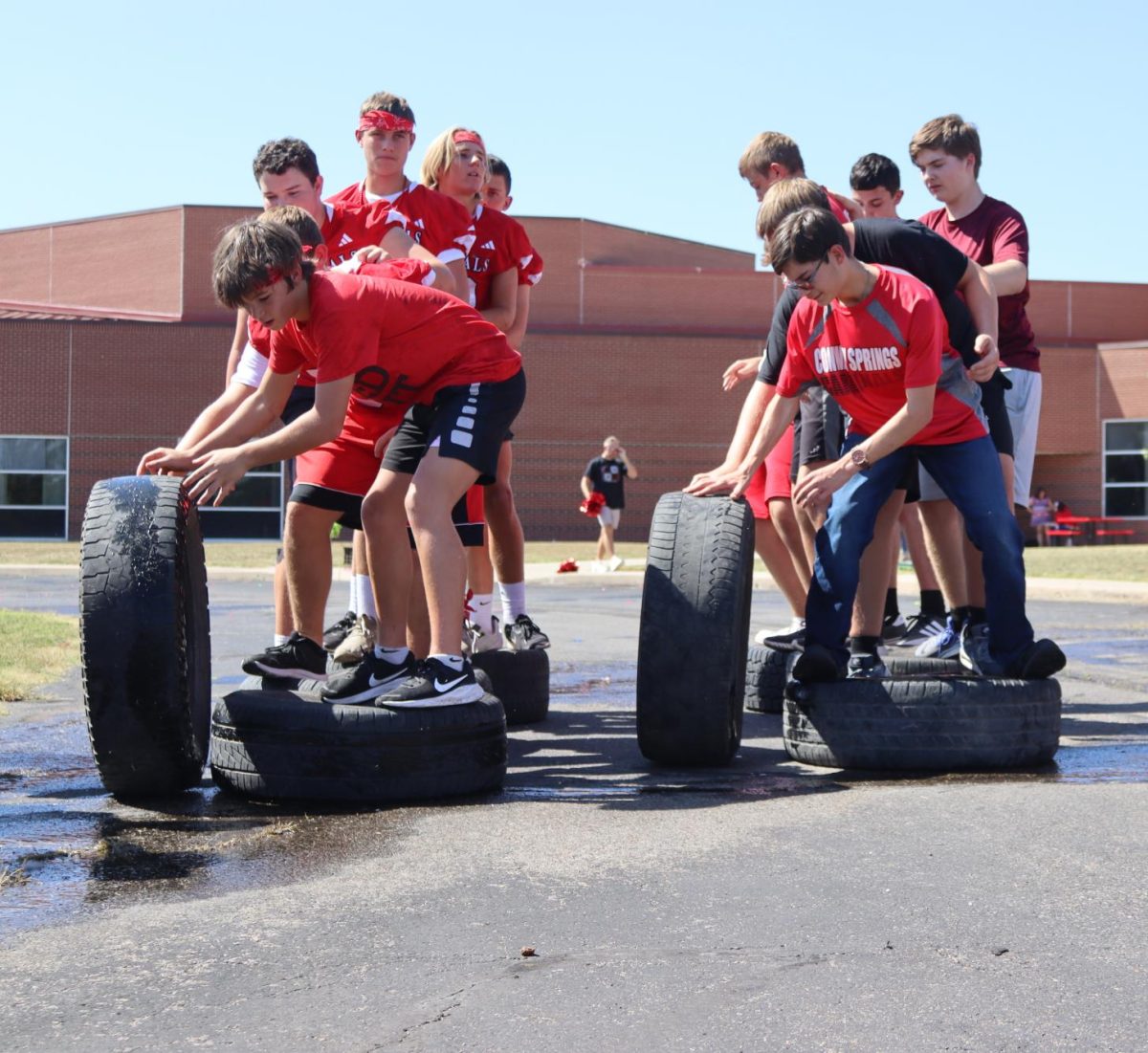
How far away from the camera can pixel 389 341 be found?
5012mm

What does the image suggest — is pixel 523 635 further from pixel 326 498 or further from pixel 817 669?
pixel 817 669

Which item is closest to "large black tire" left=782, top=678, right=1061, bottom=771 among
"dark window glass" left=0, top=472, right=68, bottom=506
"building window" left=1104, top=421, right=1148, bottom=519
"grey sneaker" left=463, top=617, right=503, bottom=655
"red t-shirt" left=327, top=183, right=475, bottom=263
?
"grey sneaker" left=463, top=617, right=503, bottom=655

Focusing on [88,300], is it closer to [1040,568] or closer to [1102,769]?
[1040,568]

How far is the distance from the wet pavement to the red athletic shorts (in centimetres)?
174

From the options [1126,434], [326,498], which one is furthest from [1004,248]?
[1126,434]

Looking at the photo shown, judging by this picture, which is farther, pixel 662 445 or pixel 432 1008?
pixel 662 445

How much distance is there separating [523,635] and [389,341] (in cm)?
227

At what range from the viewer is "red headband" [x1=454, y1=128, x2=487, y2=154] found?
22.1ft

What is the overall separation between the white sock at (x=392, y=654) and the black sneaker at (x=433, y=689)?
0.10 metres

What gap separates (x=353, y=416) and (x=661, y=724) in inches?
61.7

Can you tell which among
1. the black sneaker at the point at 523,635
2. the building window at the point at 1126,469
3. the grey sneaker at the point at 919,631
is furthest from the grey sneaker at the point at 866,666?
the building window at the point at 1126,469

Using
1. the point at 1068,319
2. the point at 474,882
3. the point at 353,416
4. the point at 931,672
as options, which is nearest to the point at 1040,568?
the point at 931,672

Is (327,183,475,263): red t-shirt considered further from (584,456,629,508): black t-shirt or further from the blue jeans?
(584,456,629,508): black t-shirt

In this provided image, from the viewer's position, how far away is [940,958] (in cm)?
297
